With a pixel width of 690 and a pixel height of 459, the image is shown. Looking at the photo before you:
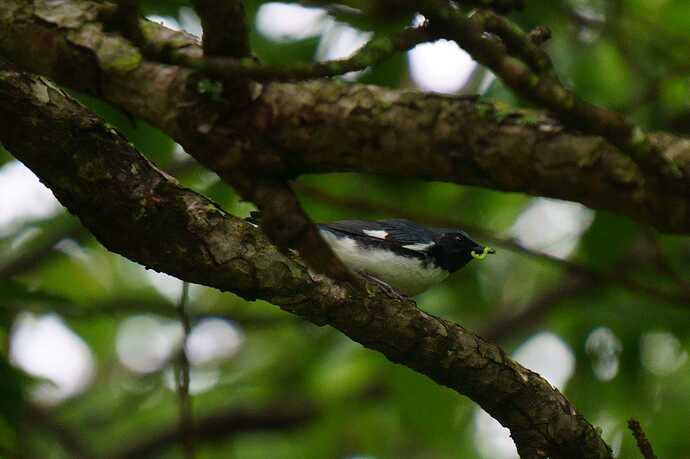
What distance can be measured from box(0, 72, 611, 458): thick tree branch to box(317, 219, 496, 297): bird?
2.08 metres

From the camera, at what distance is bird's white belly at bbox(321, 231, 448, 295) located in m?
5.68

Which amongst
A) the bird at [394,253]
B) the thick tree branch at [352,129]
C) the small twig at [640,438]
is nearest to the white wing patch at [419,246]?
the bird at [394,253]

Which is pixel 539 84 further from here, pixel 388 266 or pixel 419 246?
pixel 419 246

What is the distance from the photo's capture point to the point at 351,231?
5.84 metres

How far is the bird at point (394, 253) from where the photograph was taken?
570cm

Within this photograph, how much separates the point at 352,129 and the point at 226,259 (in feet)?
3.12

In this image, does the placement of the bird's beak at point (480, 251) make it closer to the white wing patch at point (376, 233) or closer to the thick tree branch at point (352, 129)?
the white wing patch at point (376, 233)

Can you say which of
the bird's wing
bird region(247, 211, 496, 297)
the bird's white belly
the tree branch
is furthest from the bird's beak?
the tree branch

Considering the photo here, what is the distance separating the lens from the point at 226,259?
2861 mm

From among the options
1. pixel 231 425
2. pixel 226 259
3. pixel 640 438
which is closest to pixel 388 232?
pixel 231 425

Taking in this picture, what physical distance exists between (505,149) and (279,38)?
11.0 feet

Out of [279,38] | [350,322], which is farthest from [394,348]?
[279,38]

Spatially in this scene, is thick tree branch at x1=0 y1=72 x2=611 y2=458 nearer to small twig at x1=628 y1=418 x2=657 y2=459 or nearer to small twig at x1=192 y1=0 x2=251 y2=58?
small twig at x1=628 y1=418 x2=657 y2=459

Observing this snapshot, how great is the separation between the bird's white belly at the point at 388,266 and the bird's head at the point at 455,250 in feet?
0.54
